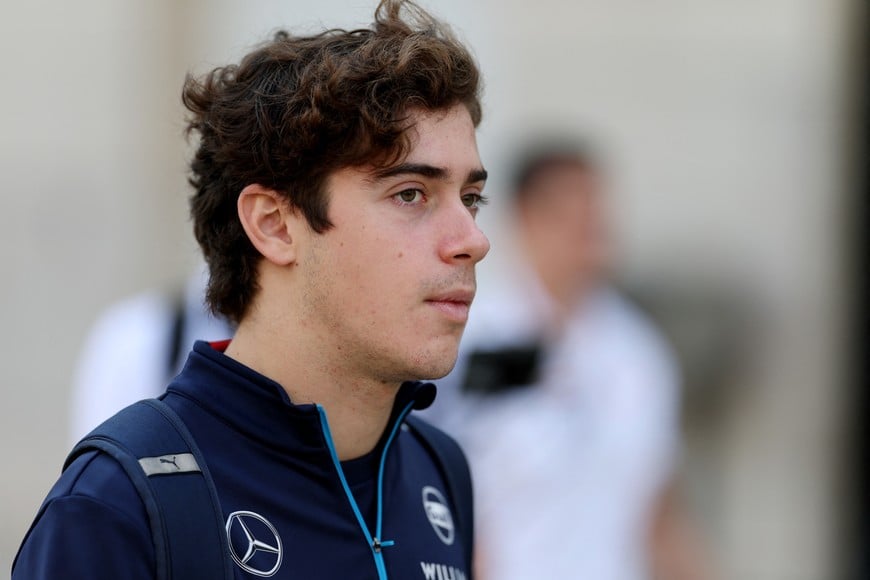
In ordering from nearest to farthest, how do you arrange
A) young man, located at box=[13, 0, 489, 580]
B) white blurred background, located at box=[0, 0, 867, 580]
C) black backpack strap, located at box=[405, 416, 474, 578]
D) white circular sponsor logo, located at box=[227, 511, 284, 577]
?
white circular sponsor logo, located at box=[227, 511, 284, 577] → young man, located at box=[13, 0, 489, 580] → black backpack strap, located at box=[405, 416, 474, 578] → white blurred background, located at box=[0, 0, 867, 580]

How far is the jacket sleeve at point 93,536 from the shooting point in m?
2.19

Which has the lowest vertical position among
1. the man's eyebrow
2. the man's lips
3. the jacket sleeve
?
the jacket sleeve

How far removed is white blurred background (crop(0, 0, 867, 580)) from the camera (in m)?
7.29

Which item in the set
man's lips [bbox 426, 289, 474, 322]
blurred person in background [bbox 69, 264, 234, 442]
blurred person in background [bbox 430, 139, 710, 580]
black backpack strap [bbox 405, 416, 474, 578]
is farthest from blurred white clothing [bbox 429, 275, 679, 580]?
man's lips [bbox 426, 289, 474, 322]

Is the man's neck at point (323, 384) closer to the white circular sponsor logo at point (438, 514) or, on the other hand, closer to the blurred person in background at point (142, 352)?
the white circular sponsor logo at point (438, 514)

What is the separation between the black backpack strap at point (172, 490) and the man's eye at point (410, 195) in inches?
23.6

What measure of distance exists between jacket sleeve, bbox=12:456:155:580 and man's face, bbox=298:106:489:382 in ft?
1.83

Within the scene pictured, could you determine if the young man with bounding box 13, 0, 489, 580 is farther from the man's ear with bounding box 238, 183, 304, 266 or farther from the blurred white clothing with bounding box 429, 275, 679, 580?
the blurred white clothing with bounding box 429, 275, 679, 580

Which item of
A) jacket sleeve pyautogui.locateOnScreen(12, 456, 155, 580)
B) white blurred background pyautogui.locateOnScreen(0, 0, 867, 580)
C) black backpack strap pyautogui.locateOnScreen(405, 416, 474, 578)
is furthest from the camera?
white blurred background pyautogui.locateOnScreen(0, 0, 867, 580)

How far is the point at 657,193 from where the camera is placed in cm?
738

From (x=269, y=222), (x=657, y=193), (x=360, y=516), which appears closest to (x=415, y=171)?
(x=269, y=222)

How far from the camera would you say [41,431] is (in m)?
7.41

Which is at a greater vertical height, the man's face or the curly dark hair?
the curly dark hair

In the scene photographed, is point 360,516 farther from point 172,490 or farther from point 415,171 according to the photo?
point 415,171
